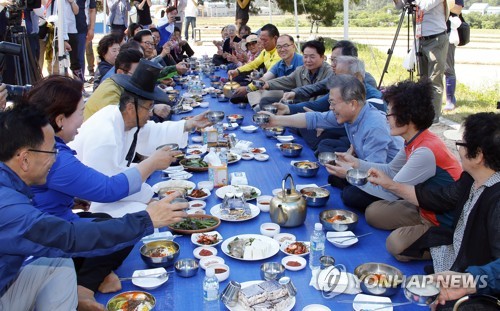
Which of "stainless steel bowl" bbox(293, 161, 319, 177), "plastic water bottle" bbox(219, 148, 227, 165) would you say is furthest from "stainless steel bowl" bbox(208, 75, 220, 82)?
"stainless steel bowl" bbox(293, 161, 319, 177)

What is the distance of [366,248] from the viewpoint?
2838 mm

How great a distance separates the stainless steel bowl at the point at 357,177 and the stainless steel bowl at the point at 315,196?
0.97 feet

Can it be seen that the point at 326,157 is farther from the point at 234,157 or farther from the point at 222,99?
the point at 222,99

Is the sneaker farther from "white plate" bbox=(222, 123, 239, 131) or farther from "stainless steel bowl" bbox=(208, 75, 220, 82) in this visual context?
"white plate" bbox=(222, 123, 239, 131)

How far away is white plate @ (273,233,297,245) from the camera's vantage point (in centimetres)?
284

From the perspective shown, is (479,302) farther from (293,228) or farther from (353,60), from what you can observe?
(353,60)

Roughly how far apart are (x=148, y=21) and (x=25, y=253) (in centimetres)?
1022

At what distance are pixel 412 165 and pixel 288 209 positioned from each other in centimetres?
81

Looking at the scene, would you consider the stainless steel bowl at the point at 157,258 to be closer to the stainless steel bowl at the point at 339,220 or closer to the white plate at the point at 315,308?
the white plate at the point at 315,308

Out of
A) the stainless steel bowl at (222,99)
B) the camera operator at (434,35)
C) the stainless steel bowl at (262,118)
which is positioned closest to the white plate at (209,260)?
the stainless steel bowl at (262,118)

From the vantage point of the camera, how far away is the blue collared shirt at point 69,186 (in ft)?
8.23

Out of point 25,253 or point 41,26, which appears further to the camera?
point 41,26

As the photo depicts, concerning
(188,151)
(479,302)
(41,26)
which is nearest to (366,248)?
(479,302)

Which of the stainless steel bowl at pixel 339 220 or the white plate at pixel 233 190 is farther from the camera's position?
the white plate at pixel 233 190
